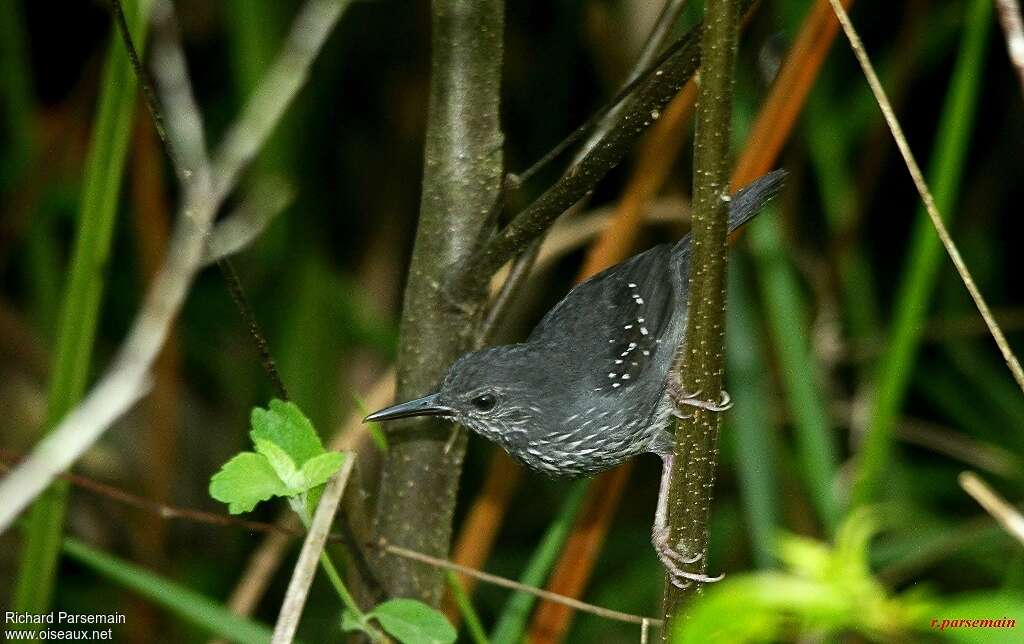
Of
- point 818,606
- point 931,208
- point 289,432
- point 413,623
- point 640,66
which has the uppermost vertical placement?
point 640,66

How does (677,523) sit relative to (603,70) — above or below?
below

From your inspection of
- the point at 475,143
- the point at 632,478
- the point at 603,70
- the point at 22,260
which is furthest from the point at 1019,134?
the point at 22,260

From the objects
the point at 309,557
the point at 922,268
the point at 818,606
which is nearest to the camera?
the point at 818,606

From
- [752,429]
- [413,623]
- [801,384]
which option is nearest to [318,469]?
[413,623]

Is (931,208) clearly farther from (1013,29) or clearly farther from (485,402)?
(485,402)

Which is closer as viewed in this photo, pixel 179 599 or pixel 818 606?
pixel 818 606

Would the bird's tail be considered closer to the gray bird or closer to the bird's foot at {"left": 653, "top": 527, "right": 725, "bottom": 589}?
the gray bird

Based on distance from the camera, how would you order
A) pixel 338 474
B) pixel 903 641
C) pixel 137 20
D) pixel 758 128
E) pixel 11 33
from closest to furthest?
pixel 903 641
pixel 338 474
pixel 137 20
pixel 758 128
pixel 11 33

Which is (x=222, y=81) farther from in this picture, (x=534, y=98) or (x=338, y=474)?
(x=338, y=474)
